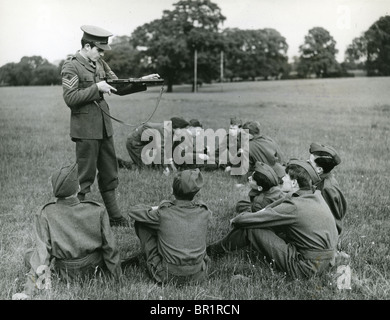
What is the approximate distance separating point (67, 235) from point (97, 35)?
246cm

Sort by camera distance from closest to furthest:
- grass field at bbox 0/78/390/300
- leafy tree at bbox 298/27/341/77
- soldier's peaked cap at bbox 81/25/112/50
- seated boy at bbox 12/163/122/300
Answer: seated boy at bbox 12/163/122/300 → grass field at bbox 0/78/390/300 → soldier's peaked cap at bbox 81/25/112/50 → leafy tree at bbox 298/27/341/77

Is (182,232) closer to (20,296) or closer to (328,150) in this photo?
(20,296)

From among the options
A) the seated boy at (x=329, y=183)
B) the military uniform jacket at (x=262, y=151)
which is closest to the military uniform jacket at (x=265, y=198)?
the seated boy at (x=329, y=183)

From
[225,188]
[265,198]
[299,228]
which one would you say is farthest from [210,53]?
[299,228]

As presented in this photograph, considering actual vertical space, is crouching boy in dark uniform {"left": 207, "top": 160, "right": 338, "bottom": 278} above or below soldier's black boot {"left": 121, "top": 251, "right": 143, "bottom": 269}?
above

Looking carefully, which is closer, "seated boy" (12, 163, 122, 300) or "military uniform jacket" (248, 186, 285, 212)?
"seated boy" (12, 163, 122, 300)

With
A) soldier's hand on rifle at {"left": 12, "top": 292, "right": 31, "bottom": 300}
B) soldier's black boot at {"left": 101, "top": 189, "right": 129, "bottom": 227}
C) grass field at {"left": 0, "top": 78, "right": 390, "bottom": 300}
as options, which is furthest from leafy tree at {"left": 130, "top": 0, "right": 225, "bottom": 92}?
soldier's hand on rifle at {"left": 12, "top": 292, "right": 31, "bottom": 300}

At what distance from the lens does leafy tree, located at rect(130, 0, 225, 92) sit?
31.1 feet

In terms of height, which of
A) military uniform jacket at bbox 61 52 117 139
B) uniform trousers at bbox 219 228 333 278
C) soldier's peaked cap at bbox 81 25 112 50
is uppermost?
soldier's peaked cap at bbox 81 25 112 50

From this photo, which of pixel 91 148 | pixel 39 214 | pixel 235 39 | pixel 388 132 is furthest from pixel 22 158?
pixel 235 39

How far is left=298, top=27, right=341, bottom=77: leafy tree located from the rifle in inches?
213

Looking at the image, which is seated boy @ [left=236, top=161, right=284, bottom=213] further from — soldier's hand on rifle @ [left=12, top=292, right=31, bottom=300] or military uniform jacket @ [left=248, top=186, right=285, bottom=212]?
soldier's hand on rifle @ [left=12, top=292, right=31, bottom=300]

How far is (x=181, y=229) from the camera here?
3.89 metres

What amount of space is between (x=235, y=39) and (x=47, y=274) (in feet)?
44.9
